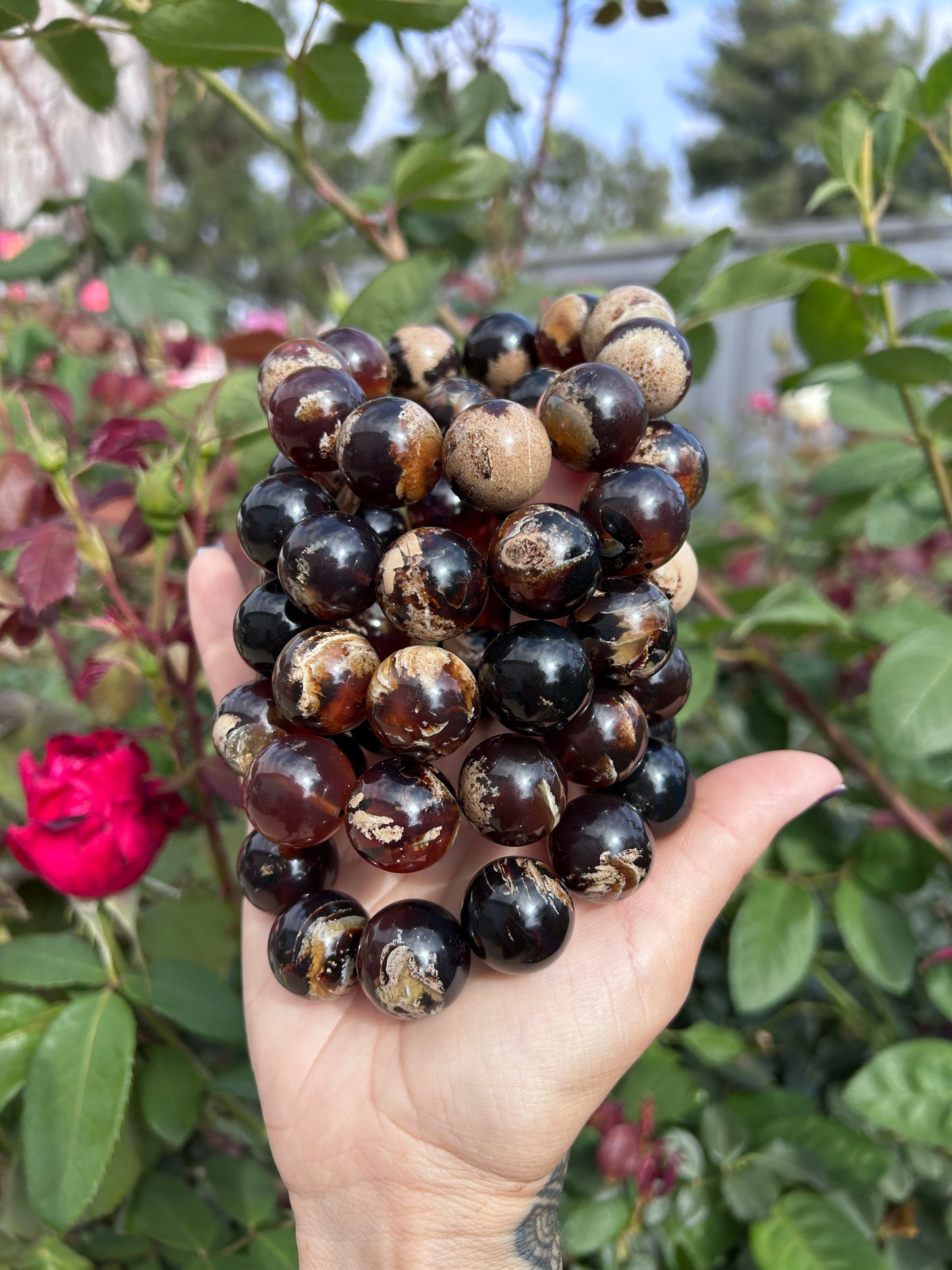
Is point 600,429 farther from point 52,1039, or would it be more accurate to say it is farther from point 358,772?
point 52,1039

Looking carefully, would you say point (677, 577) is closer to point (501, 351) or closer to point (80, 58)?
point (501, 351)

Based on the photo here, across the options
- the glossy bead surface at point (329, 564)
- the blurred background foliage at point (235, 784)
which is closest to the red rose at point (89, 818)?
the blurred background foliage at point (235, 784)

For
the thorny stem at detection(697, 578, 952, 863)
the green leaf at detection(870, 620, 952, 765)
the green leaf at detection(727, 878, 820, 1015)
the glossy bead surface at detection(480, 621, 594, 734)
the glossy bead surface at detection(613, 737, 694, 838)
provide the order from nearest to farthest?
the glossy bead surface at detection(480, 621, 594, 734) < the glossy bead surface at detection(613, 737, 694, 838) < the green leaf at detection(870, 620, 952, 765) < the green leaf at detection(727, 878, 820, 1015) < the thorny stem at detection(697, 578, 952, 863)

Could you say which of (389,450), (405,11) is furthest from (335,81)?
(389,450)

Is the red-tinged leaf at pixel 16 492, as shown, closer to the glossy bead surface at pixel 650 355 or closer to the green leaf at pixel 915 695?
the glossy bead surface at pixel 650 355

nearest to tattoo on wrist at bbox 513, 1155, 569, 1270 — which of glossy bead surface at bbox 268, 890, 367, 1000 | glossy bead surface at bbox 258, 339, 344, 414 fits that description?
glossy bead surface at bbox 268, 890, 367, 1000

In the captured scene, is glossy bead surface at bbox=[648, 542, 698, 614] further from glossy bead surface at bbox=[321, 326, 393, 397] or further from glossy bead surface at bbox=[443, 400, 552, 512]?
glossy bead surface at bbox=[321, 326, 393, 397]

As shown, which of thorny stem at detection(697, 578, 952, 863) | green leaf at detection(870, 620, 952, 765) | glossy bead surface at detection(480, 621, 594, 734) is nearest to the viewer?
glossy bead surface at detection(480, 621, 594, 734)
